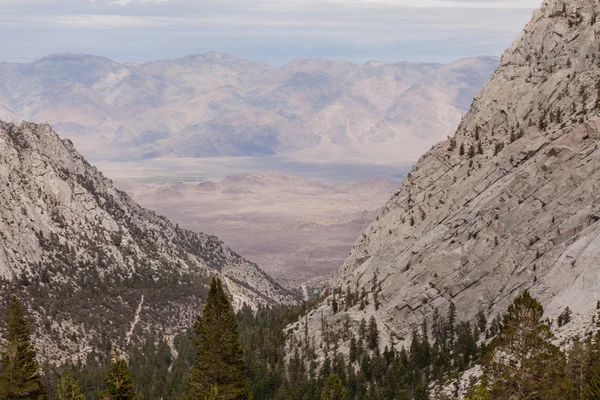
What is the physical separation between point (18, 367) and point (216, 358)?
55.0ft

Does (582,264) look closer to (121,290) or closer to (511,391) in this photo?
(511,391)

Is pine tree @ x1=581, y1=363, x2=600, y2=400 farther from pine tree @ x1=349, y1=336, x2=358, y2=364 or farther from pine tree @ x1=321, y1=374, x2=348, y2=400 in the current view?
pine tree @ x1=349, y1=336, x2=358, y2=364

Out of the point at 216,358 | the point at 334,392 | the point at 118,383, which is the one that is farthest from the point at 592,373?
the point at 118,383

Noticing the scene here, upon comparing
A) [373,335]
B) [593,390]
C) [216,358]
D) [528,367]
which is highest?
[373,335]

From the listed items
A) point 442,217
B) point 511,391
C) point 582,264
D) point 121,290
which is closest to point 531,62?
point 442,217

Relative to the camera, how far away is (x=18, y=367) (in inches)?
2172

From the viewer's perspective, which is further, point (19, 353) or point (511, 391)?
point (19, 353)

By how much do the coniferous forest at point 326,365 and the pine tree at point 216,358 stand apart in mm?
74

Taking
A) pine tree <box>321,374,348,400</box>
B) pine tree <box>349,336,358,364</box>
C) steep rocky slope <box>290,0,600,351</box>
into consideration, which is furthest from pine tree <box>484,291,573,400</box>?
pine tree <box>349,336,358,364</box>

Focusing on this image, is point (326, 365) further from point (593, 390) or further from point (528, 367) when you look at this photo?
point (528, 367)

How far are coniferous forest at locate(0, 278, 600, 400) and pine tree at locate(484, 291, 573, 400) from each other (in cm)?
6

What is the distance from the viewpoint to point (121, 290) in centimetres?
17975

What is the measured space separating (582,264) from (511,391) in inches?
1997

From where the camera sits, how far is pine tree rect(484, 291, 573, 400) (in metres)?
39.7
